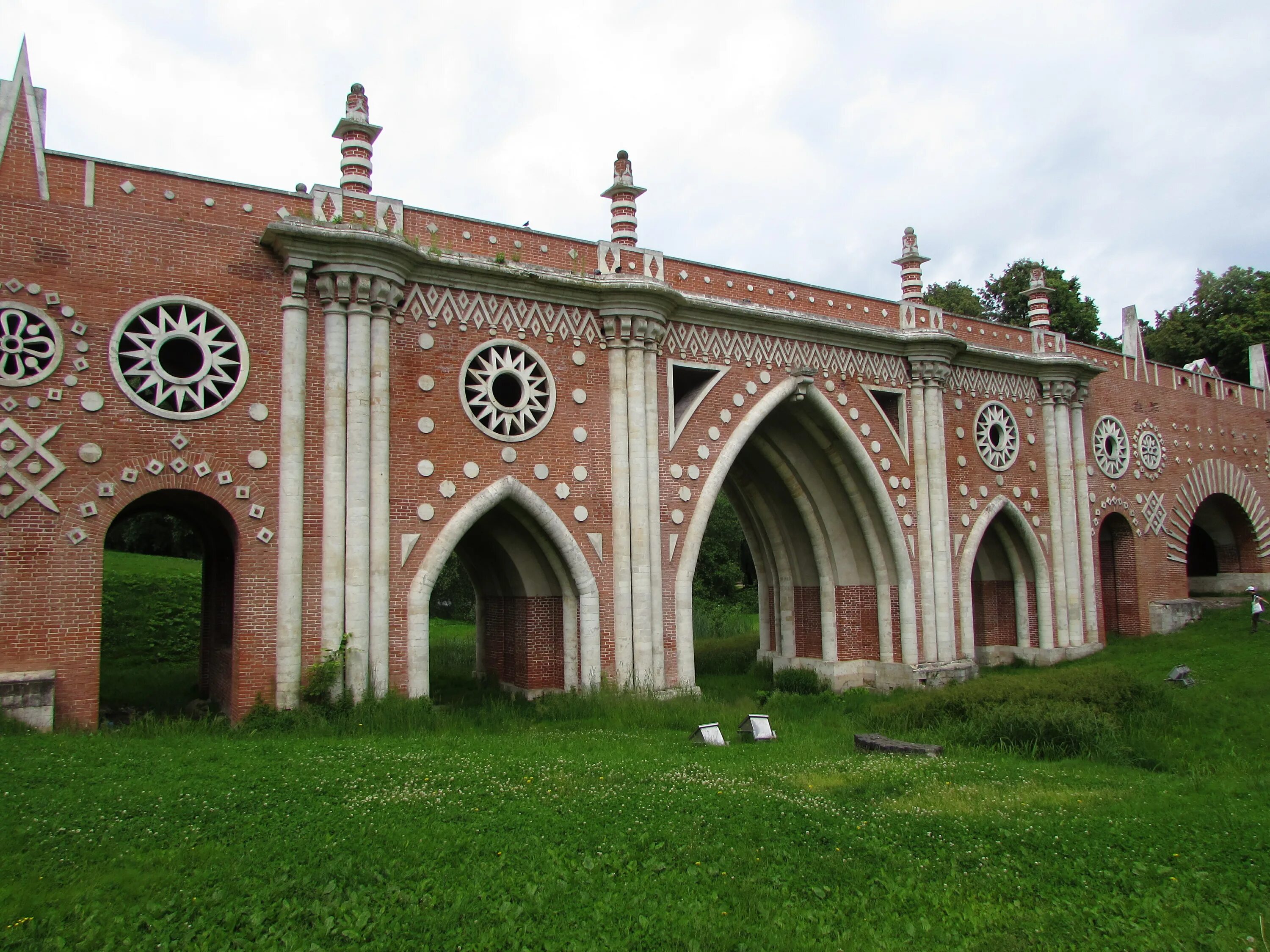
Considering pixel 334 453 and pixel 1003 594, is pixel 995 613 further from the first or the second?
pixel 334 453

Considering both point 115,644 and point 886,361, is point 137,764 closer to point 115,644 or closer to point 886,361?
point 115,644

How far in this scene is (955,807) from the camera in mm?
8289

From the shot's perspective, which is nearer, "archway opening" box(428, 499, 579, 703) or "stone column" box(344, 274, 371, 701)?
"stone column" box(344, 274, 371, 701)

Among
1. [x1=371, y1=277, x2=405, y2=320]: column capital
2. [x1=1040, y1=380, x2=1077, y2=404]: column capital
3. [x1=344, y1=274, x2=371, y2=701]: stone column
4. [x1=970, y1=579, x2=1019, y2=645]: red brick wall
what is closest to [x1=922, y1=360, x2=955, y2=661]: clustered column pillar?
[x1=970, y1=579, x2=1019, y2=645]: red brick wall

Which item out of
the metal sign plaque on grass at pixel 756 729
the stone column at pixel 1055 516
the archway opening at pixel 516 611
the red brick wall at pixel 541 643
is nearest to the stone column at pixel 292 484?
the archway opening at pixel 516 611

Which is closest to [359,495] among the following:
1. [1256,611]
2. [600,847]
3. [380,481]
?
[380,481]

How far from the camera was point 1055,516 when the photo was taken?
2097 cm

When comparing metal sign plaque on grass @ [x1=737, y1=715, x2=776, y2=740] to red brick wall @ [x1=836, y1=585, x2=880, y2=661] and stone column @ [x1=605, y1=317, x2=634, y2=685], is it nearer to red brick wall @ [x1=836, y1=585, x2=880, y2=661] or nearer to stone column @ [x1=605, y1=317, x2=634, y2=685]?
stone column @ [x1=605, y1=317, x2=634, y2=685]

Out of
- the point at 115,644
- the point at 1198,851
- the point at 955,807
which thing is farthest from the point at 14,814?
the point at 115,644

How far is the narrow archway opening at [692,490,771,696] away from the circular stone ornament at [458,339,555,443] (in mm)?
6248

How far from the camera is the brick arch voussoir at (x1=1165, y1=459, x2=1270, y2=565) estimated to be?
23.8 metres

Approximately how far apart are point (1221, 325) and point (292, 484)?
34872 millimetres

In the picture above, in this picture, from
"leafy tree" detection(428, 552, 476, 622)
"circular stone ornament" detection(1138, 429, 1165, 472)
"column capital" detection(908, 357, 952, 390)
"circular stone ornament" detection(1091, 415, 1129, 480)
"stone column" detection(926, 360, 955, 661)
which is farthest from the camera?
"leafy tree" detection(428, 552, 476, 622)

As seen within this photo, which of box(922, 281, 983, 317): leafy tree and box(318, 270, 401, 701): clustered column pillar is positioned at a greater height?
box(922, 281, 983, 317): leafy tree
